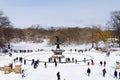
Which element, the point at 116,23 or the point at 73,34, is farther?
the point at 73,34

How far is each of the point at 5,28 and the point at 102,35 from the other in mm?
29224

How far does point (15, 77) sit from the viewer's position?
102 ft

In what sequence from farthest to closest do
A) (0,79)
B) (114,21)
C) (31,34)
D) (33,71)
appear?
(31,34), (114,21), (33,71), (0,79)

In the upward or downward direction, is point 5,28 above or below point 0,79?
above

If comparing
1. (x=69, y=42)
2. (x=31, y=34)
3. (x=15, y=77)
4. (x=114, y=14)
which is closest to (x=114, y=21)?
(x=114, y=14)

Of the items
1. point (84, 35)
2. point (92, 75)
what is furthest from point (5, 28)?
point (84, 35)

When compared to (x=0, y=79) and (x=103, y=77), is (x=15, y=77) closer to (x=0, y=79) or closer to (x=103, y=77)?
(x=0, y=79)

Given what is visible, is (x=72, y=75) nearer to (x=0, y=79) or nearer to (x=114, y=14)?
(x=0, y=79)

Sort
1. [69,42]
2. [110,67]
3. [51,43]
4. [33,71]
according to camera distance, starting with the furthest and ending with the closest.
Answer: [69,42]
[51,43]
[110,67]
[33,71]

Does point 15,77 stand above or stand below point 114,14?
below

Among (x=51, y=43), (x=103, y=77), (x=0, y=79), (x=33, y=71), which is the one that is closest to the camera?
(x=0, y=79)

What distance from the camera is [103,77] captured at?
32.0 m

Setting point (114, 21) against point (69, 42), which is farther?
point (69, 42)

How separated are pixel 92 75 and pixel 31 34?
111240 millimetres
